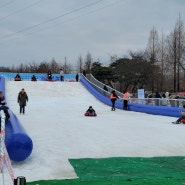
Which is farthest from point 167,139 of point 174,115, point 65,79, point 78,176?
point 65,79

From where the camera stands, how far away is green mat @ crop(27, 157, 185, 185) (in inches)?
248

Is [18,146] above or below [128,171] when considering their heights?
above

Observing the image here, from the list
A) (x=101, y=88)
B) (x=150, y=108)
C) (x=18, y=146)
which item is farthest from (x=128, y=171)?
(x=101, y=88)

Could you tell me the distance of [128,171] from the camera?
727cm

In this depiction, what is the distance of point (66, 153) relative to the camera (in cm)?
912

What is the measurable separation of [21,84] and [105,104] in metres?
11.4

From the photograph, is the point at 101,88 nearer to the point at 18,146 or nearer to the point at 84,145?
the point at 84,145

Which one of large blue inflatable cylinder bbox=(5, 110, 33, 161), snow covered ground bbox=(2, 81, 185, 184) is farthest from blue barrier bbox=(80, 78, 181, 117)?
large blue inflatable cylinder bbox=(5, 110, 33, 161)

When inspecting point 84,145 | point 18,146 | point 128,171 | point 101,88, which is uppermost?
point 101,88

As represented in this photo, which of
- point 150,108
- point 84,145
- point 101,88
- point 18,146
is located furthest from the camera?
point 101,88

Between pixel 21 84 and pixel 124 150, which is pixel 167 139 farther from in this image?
pixel 21 84

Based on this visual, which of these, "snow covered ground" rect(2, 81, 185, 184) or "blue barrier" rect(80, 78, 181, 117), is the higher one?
"blue barrier" rect(80, 78, 181, 117)

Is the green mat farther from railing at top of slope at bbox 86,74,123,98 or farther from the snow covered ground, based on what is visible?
railing at top of slope at bbox 86,74,123,98

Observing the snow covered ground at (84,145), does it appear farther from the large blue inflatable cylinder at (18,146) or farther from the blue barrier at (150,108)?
the blue barrier at (150,108)
